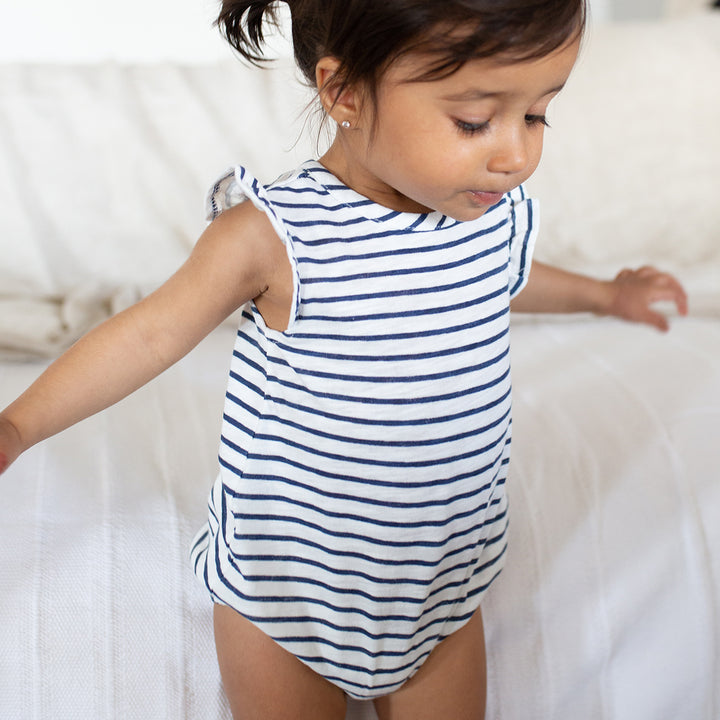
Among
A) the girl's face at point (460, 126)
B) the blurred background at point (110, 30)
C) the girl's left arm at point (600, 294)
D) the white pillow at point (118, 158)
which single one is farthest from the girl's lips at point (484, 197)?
the blurred background at point (110, 30)

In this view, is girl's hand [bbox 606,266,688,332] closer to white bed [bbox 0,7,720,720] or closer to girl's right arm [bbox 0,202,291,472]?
white bed [bbox 0,7,720,720]

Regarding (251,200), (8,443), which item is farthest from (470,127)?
(8,443)

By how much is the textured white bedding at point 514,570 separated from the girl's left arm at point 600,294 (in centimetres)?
10

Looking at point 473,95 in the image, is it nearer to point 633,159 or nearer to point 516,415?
point 516,415

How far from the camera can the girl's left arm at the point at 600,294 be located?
828 millimetres

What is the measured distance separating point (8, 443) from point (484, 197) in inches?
13.7

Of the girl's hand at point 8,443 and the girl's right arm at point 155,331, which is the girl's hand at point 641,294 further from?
the girl's hand at point 8,443

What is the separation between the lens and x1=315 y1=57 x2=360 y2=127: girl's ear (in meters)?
0.58

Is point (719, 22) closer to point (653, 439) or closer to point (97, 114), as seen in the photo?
point (653, 439)

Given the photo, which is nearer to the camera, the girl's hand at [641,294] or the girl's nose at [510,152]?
the girl's nose at [510,152]

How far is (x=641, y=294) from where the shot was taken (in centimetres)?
93

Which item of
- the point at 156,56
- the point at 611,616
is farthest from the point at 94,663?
the point at 156,56

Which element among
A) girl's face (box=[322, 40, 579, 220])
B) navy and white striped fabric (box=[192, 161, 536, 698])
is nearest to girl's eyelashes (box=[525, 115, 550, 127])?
girl's face (box=[322, 40, 579, 220])

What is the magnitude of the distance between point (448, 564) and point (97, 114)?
30.5 inches
